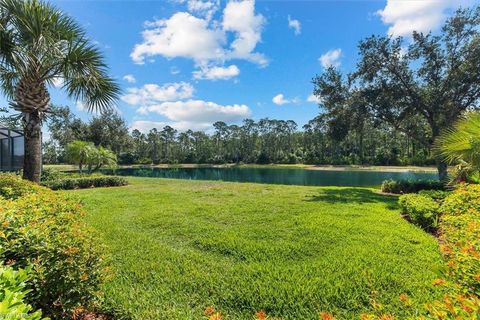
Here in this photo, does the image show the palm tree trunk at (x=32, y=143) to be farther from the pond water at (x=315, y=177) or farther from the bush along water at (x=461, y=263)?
the pond water at (x=315, y=177)

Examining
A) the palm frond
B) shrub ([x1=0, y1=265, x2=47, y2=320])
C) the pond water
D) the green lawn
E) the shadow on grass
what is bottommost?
the pond water

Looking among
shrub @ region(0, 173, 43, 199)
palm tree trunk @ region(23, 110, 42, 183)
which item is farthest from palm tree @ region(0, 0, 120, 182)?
shrub @ region(0, 173, 43, 199)

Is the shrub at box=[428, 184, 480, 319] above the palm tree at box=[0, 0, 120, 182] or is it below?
below

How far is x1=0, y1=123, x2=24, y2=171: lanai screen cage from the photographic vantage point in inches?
637

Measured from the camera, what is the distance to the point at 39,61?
232 inches

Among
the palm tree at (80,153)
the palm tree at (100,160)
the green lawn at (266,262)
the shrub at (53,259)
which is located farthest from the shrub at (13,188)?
the palm tree at (100,160)

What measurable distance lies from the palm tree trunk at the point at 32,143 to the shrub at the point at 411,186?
1373 centimetres

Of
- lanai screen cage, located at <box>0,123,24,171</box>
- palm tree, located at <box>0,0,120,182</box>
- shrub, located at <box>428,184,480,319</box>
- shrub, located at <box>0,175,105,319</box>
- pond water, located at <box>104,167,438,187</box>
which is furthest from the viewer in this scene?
pond water, located at <box>104,167,438,187</box>

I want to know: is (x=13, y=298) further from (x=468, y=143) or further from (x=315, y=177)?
(x=315, y=177)

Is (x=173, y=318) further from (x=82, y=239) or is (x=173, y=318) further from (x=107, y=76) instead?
(x=107, y=76)

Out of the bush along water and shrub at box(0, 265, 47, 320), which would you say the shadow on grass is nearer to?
the bush along water

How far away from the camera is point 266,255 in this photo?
170 inches

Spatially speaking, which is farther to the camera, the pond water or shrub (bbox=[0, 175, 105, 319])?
the pond water

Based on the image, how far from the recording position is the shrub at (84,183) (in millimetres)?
12469
